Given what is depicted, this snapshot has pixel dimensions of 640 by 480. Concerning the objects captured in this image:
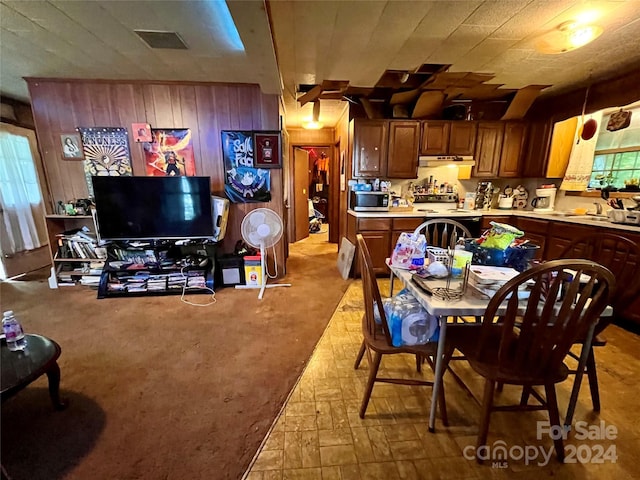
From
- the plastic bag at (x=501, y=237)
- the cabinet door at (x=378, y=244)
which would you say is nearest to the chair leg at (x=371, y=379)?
the plastic bag at (x=501, y=237)

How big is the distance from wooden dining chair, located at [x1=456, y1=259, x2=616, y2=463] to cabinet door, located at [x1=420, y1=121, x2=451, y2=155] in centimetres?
288

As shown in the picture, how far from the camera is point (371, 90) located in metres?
3.46

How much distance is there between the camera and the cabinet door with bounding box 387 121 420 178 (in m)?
3.71

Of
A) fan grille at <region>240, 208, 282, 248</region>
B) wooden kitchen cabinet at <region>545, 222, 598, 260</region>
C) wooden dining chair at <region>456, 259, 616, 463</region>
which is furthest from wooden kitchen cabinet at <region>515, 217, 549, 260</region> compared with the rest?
fan grille at <region>240, 208, 282, 248</region>

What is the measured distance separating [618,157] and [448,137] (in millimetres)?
1765

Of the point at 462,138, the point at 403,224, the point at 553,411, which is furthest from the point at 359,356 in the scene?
the point at 462,138

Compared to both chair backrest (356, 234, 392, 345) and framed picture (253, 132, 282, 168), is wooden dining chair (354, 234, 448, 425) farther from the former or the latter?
framed picture (253, 132, 282, 168)

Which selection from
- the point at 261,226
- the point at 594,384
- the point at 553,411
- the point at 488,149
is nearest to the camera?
the point at 553,411

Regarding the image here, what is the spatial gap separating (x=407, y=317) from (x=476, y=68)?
280cm

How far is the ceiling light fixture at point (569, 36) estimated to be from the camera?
1944 mm

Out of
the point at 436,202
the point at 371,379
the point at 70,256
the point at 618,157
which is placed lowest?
the point at 371,379

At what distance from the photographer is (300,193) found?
19.1 feet

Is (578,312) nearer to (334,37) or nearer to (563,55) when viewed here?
(334,37)

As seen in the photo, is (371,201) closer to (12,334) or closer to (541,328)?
(541,328)
